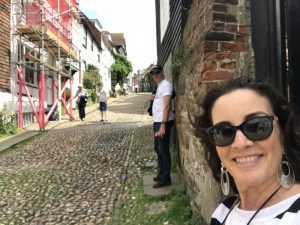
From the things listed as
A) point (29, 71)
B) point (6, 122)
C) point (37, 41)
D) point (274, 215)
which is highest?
point (37, 41)

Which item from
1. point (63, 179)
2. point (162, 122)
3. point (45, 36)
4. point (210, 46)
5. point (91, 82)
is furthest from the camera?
point (91, 82)

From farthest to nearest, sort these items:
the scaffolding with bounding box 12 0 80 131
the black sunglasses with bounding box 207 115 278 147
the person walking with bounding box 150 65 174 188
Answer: the scaffolding with bounding box 12 0 80 131 < the person walking with bounding box 150 65 174 188 < the black sunglasses with bounding box 207 115 278 147

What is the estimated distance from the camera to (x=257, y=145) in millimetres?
1523

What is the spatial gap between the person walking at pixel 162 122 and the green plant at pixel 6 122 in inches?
304

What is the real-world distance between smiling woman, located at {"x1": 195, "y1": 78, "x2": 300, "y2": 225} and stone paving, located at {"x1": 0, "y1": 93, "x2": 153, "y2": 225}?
3786mm

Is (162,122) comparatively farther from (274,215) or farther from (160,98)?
(274,215)

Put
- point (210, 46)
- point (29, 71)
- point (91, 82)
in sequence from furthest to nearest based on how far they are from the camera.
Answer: point (91, 82)
point (29, 71)
point (210, 46)

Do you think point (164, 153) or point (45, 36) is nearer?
point (164, 153)

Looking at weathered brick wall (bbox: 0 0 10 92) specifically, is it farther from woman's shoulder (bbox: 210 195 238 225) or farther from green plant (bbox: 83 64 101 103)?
green plant (bbox: 83 64 101 103)

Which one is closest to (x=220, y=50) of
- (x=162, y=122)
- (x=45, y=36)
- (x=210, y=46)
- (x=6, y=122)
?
(x=210, y=46)

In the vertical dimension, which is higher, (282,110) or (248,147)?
(282,110)

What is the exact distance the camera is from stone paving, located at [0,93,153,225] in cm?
548

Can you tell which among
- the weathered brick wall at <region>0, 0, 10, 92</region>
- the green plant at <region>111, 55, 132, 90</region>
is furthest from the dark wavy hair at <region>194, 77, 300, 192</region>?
the green plant at <region>111, 55, 132, 90</region>

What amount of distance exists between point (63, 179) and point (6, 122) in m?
6.43
